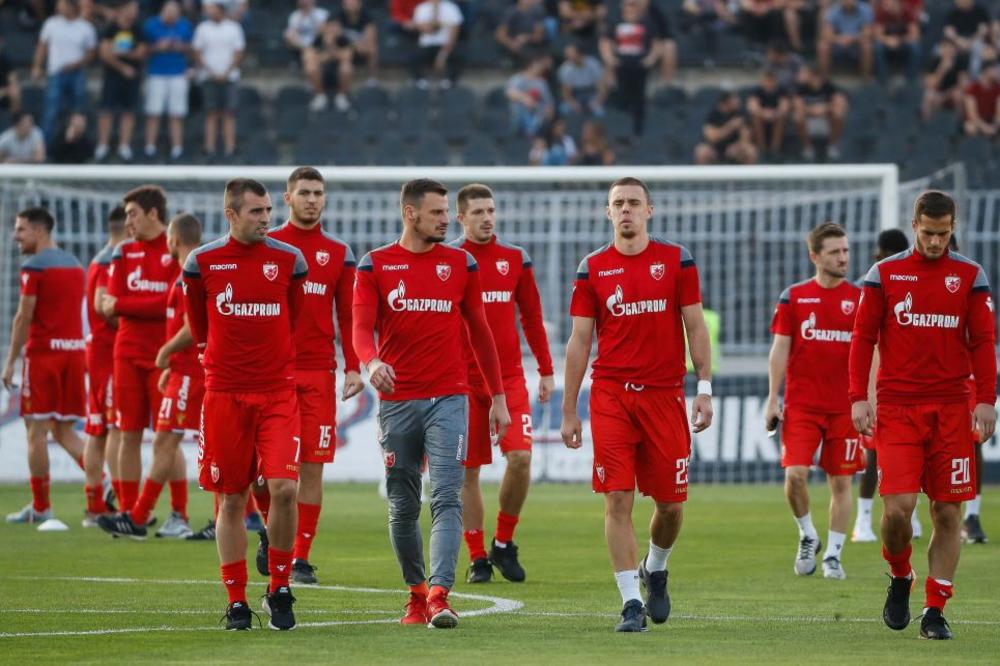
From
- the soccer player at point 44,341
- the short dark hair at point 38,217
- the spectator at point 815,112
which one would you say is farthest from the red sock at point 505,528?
the spectator at point 815,112

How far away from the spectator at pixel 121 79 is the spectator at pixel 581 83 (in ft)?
21.4

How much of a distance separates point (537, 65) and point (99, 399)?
1360 centimetres

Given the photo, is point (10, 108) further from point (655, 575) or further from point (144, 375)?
point (655, 575)

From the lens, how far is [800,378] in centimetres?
1252

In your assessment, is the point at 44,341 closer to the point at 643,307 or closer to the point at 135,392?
the point at 135,392

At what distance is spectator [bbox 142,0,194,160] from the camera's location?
88.9ft

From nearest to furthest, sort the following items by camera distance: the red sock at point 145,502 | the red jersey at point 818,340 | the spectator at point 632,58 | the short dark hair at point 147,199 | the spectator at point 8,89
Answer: the red jersey at point 818,340 < the short dark hair at point 147,199 < the red sock at point 145,502 < the spectator at point 632,58 < the spectator at point 8,89

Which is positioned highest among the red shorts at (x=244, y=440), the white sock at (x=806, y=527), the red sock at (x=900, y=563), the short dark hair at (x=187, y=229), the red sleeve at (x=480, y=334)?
the short dark hair at (x=187, y=229)

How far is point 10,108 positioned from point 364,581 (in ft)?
60.9

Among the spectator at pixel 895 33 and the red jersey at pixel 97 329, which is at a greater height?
the spectator at pixel 895 33

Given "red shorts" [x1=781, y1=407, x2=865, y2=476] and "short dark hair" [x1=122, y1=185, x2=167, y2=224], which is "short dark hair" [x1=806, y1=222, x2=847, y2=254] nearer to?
"red shorts" [x1=781, y1=407, x2=865, y2=476]

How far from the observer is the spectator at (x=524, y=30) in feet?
92.6

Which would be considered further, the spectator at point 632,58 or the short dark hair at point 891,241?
the spectator at point 632,58

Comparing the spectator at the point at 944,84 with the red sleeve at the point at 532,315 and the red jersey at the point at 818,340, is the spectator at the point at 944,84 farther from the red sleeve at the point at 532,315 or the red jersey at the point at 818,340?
the red sleeve at the point at 532,315
